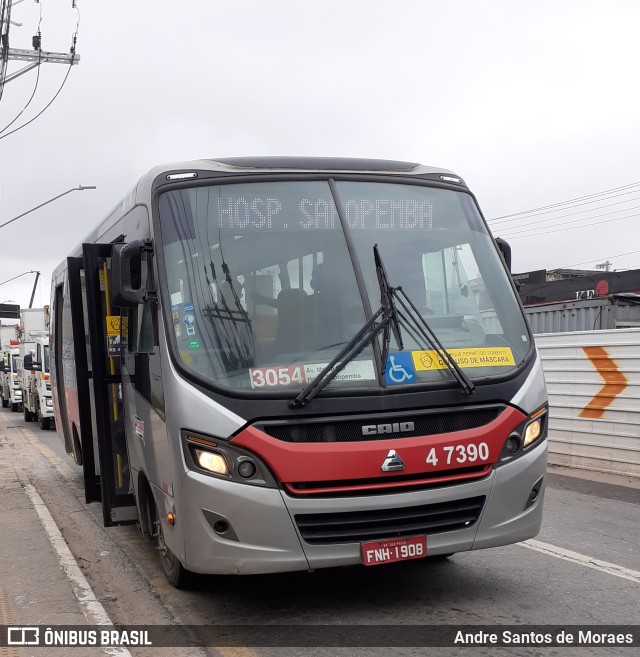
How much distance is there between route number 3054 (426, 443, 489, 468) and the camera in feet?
16.2

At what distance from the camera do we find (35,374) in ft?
77.0

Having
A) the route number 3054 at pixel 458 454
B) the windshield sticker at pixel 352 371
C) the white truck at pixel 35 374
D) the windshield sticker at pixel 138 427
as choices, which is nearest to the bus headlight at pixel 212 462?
the windshield sticker at pixel 352 371

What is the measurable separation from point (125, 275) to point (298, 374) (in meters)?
1.32

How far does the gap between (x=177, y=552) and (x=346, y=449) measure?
4.10 ft

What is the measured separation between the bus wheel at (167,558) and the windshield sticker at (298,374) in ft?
4.75

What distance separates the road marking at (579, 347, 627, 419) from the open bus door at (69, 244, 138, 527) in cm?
715

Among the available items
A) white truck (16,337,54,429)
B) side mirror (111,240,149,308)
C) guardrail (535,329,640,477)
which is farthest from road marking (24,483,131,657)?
white truck (16,337,54,429)

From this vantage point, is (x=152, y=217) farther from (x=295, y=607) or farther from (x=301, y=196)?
(x=295, y=607)

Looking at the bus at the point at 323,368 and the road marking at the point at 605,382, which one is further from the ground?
the bus at the point at 323,368

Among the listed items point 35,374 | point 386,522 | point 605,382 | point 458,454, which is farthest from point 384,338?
point 35,374

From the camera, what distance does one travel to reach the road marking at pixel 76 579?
5.28 m

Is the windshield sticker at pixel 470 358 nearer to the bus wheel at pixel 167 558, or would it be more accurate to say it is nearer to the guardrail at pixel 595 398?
the bus wheel at pixel 167 558

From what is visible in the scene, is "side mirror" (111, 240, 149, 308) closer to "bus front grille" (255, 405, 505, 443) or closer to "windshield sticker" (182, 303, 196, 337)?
"windshield sticker" (182, 303, 196, 337)

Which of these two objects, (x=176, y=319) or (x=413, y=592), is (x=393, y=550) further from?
(x=176, y=319)
